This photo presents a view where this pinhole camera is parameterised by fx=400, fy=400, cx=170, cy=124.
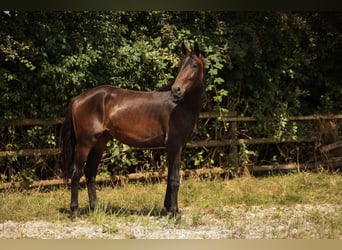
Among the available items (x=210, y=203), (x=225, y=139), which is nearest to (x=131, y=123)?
(x=210, y=203)

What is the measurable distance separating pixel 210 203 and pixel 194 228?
114 cm

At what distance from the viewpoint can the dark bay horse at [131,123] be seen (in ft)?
14.2

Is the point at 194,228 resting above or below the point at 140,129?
below

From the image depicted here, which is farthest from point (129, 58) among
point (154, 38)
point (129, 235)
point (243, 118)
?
point (129, 235)

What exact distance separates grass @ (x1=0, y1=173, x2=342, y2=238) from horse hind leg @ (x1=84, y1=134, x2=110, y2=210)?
143mm

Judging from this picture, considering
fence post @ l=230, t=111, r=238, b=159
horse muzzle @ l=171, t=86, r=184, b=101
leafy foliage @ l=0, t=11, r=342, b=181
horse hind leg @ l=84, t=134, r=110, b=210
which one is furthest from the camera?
fence post @ l=230, t=111, r=238, b=159

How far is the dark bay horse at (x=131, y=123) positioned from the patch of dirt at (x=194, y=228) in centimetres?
39

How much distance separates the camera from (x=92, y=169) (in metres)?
4.70

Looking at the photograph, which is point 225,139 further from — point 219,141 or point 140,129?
point 140,129

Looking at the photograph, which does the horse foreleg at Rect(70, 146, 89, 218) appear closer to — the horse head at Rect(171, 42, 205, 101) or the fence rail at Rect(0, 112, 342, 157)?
the horse head at Rect(171, 42, 205, 101)

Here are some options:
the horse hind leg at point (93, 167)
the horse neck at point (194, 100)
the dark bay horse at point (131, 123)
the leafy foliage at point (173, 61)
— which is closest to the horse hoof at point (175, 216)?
the dark bay horse at point (131, 123)

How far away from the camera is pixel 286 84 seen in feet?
25.0

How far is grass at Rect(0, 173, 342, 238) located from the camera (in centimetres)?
407

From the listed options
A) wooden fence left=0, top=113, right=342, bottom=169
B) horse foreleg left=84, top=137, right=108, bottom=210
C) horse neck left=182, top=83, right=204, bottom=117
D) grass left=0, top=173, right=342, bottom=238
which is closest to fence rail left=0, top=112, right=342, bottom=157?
wooden fence left=0, top=113, right=342, bottom=169
